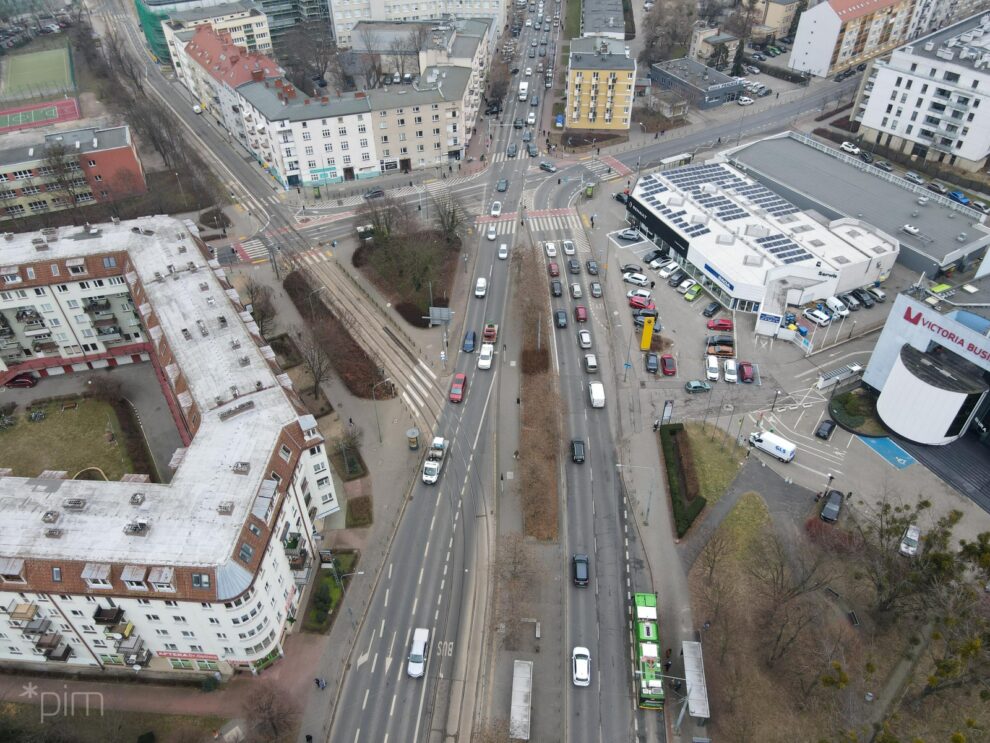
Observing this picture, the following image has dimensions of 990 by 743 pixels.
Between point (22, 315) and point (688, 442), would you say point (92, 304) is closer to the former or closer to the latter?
point (22, 315)

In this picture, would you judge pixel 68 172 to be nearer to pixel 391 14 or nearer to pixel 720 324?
pixel 391 14

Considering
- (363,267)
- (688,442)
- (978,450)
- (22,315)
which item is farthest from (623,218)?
(22,315)

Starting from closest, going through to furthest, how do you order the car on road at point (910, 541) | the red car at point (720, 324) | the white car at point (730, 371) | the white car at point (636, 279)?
1. the car on road at point (910, 541)
2. the white car at point (730, 371)
3. the red car at point (720, 324)
4. the white car at point (636, 279)

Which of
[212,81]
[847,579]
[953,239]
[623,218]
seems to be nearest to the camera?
[847,579]

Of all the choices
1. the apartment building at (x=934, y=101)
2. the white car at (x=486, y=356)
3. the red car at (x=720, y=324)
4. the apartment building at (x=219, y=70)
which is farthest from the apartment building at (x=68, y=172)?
the apartment building at (x=934, y=101)

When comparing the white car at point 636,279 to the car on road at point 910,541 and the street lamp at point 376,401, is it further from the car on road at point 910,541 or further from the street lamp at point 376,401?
the car on road at point 910,541

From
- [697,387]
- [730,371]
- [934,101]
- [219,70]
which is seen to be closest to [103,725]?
[697,387]

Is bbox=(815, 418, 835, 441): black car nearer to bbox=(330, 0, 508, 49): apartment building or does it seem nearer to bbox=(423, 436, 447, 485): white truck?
bbox=(423, 436, 447, 485): white truck
